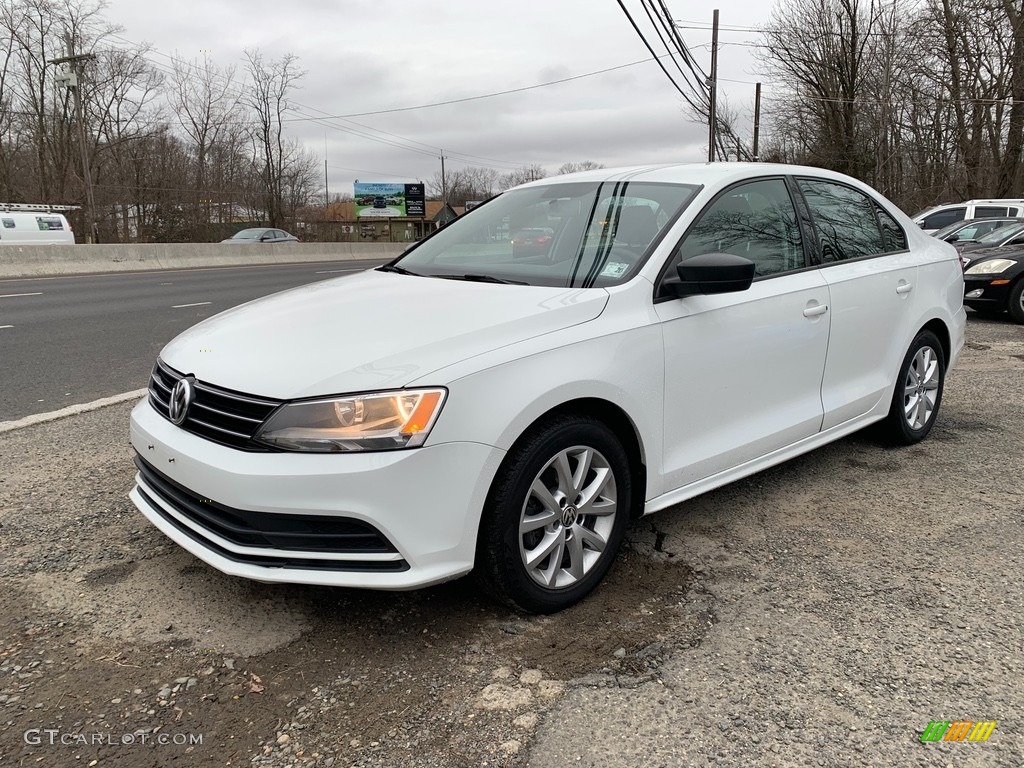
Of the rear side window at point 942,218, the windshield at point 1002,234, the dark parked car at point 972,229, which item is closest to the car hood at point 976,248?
the windshield at point 1002,234

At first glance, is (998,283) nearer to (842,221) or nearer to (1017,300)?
(1017,300)

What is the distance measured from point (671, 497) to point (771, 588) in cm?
52

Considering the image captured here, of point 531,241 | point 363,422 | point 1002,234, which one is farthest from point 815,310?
point 1002,234

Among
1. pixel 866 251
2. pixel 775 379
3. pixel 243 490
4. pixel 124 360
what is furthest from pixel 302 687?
pixel 124 360

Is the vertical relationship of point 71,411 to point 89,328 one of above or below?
below

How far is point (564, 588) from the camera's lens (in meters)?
2.73

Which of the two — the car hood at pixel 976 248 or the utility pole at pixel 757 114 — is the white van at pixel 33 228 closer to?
the car hood at pixel 976 248

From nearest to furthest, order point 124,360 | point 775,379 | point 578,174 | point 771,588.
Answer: point 771,588 → point 775,379 → point 578,174 → point 124,360

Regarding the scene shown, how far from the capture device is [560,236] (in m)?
3.51

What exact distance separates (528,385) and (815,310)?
188 centimetres

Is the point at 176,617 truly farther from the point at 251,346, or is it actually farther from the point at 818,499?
the point at 818,499

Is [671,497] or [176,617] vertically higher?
[671,497]

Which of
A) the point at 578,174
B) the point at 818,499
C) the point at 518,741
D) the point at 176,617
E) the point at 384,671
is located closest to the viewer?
the point at 518,741

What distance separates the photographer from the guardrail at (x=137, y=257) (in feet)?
59.7
